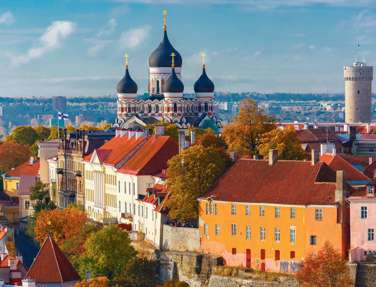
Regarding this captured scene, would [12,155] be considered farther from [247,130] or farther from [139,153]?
[247,130]

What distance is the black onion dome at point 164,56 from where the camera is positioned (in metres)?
171

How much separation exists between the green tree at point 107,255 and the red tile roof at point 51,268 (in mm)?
2226

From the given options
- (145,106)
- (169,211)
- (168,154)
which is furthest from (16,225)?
(145,106)

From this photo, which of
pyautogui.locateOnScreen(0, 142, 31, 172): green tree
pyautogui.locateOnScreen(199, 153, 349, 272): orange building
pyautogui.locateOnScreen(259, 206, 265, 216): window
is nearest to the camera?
pyautogui.locateOnScreen(199, 153, 349, 272): orange building

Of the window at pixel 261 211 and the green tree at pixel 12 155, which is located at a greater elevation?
the green tree at pixel 12 155

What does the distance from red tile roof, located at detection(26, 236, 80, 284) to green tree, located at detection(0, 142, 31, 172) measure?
64.5m

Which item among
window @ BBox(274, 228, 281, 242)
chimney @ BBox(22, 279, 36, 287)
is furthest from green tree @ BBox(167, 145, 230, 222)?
chimney @ BBox(22, 279, 36, 287)

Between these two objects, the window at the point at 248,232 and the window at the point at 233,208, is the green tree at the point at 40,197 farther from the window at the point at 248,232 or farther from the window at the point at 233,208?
the window at the point at 248,232

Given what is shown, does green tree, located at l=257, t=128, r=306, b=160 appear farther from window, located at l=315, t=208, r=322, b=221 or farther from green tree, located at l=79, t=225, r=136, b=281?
window, located at l=315, t=208, r=322, b=221

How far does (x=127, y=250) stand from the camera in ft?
281

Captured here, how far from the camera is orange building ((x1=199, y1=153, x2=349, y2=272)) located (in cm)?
7756

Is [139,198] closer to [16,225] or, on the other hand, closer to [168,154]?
[168,154]

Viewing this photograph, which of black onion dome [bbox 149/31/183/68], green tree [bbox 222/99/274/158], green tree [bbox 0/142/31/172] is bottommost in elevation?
green tree [bbox 222/99/274/158]

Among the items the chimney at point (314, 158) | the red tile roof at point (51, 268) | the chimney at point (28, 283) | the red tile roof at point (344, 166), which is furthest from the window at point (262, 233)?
the chimney at point (28, 283)
